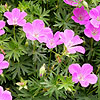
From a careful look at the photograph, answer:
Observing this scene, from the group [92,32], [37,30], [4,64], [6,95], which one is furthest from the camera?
[92,32]

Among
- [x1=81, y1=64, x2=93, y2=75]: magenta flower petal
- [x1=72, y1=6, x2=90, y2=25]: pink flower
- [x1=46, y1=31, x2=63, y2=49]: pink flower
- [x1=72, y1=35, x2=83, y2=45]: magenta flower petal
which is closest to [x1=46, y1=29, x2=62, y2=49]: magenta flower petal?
[x1=46, y1=31, x2=63, y2=49]: pink flower

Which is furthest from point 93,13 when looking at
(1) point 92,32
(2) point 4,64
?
(2) point 4,64

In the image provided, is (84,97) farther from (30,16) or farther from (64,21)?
(30,16)

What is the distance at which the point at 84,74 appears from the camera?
1650 mm

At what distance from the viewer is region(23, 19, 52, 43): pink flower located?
1546 millimetres

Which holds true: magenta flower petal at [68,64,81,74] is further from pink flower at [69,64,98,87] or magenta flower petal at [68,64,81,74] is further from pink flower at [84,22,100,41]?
pink flower at [84,22,100,41]

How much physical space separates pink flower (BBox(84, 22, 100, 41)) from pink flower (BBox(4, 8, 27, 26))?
56 cm

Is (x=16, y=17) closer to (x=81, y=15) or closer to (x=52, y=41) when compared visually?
(x=52, y=41)

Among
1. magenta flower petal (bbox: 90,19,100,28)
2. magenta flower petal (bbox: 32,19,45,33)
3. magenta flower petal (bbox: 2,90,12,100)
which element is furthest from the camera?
magenta flower petal (bbox: 90,19,100,28)

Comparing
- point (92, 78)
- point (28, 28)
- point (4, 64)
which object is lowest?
point (92, 78)

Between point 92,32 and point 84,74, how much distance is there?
15.3 inches

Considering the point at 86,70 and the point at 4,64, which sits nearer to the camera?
the point at 4,64

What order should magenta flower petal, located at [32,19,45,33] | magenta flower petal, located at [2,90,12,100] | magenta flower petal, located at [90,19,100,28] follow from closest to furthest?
magenta flower petal, located at [2,90,12,100]
magenta flower petal, located at [32,19,45,33]
magenta flower petal, located at [90,19,100,28]

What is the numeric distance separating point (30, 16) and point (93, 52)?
650 millimetres
